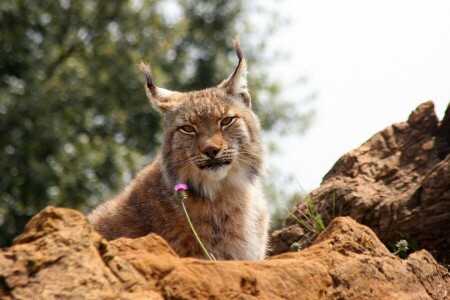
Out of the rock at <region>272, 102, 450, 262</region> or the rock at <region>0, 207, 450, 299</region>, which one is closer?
the rock at <region>0, 207, 450, 299</region>

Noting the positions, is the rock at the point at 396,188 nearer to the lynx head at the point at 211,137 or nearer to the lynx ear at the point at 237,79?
the lynx head at the point at 211,137

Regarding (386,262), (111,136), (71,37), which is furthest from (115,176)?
(386,262)

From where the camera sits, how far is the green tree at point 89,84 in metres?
23.2

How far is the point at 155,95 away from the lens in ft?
31.5

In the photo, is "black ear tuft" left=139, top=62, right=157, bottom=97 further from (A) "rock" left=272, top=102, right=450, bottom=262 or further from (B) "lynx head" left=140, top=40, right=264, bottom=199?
(A) "rock" left=272, top=102, right=450, bottom=262

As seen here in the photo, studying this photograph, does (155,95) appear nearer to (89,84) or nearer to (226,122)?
(226,122)

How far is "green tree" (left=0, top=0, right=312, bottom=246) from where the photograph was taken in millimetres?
23172

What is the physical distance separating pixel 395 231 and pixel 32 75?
16.4 m

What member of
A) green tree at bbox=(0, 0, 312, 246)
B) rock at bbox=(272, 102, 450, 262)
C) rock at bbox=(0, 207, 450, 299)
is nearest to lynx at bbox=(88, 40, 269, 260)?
rock at bbox=(272, 102, 450, 262)

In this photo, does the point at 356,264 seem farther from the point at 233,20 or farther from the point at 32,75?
the point at 233,20

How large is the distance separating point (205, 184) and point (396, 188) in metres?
2.29

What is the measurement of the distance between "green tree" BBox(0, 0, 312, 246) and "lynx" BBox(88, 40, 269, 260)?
13.8 metres

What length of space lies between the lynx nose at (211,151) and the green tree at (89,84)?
1433 cm

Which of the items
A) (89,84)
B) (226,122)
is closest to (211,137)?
(226,122)
